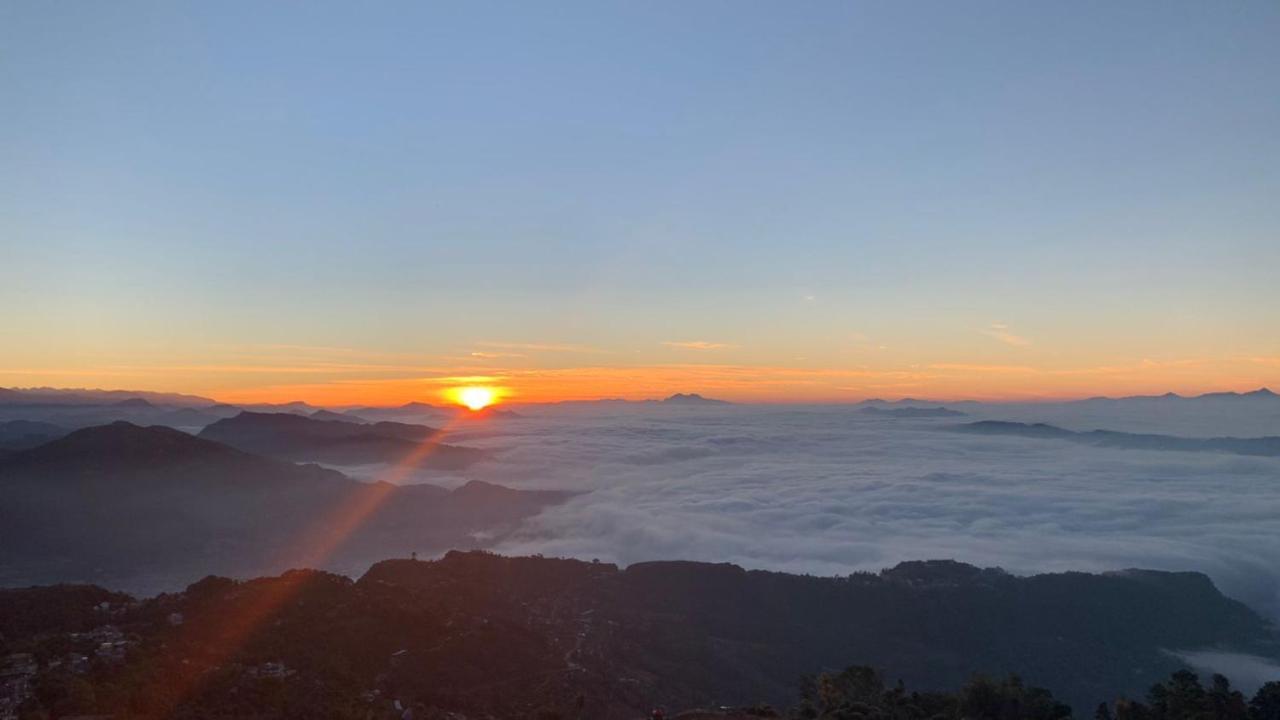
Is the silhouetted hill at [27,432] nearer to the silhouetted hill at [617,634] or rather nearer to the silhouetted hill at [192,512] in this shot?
the silhouetted hill at [192,512]

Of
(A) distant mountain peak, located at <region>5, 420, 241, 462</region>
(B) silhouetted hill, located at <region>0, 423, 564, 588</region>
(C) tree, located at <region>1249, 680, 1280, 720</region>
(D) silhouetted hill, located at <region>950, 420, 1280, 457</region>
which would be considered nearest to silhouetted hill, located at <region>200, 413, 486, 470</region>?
(B) silhouetted hill, located at <region>0, 423, 564, 588</region>

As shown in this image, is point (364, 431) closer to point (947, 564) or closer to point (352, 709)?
point (947, 564)

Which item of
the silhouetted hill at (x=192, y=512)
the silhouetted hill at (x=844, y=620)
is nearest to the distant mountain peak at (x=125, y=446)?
the silhouetted hill at (x=192, y=512)

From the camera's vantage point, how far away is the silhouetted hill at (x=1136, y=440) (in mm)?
138875

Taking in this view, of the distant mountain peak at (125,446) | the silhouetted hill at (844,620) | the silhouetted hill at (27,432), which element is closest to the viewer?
the silhouetted hill at (844,620)

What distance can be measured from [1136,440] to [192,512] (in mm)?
172610

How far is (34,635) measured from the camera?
2020 cm

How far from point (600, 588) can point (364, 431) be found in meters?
121

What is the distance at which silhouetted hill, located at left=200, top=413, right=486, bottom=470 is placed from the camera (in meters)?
139

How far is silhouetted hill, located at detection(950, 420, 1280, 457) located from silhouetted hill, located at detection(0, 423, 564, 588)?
124 meters

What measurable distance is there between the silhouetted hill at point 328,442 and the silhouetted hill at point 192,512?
106ft

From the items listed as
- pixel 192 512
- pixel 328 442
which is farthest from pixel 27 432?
pixel 192 512

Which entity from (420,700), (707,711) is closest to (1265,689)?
(707,711)

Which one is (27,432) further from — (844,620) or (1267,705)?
(1267,705)
